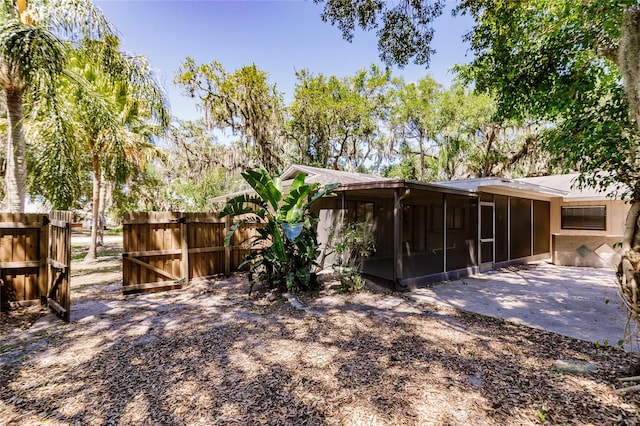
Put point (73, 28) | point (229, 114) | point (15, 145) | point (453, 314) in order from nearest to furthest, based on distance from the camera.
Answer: point (453, 314) < point (15, 145) < point (73, 28) < point (229, 114)

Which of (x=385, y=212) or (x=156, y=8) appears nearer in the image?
(x=156, y=8)

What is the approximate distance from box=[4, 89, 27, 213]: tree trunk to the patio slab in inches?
315

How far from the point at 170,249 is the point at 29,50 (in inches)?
163

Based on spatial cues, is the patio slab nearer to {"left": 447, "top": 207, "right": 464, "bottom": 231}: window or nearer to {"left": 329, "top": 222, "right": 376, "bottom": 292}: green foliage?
{"left": 329, "top": 222, "right": 376, "bottom": 292}: green foliage

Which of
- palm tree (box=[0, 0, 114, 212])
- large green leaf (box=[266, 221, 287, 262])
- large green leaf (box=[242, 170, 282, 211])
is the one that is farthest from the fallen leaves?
palm tree (box=[0, 0, 114, 212])

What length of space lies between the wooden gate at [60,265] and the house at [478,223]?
521 cm

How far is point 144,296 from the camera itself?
609 cm

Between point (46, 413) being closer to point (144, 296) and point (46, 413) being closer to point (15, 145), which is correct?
point (144, 296)

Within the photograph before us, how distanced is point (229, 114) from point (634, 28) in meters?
14.9

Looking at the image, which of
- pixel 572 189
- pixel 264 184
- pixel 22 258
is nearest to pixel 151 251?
pixel 22 258

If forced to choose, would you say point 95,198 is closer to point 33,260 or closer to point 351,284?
point 33,260

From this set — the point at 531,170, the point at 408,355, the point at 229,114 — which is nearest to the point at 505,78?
the point at 408,355

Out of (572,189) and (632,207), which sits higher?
(572,189)

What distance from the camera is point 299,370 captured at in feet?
10.2
